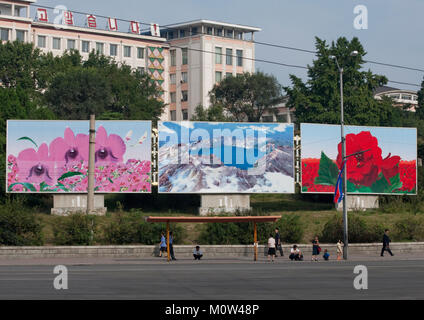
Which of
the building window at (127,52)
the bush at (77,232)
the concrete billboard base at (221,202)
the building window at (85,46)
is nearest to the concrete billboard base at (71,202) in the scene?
the concrete billboard base at (221,202)

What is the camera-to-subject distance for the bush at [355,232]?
49.5 meters

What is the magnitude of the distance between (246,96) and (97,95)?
30716mm

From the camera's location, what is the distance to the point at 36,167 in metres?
58.8

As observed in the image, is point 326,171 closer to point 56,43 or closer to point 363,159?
point 363,159

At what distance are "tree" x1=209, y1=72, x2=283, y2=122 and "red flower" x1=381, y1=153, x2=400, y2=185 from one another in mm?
57125

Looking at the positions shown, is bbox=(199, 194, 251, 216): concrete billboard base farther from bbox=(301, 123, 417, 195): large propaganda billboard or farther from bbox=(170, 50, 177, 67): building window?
bbox=(170, 50, 177, 67): building window

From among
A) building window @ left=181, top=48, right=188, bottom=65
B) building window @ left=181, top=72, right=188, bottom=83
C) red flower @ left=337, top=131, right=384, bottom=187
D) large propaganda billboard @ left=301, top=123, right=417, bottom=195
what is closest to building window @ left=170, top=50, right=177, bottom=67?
building window @ left=181, top=48, right=188, bottom=65

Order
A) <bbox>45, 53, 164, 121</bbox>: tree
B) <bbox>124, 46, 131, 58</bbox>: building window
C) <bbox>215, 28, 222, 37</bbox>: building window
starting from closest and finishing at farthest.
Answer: <bbox>45, 53, 164, 121</bbox>: tree < <bbox>124, 46, 131, 58</bbox>: building window < <bbox>215, 28, 222, 37</bbox>: building window

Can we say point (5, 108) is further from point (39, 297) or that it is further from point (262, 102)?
point (262, 102)

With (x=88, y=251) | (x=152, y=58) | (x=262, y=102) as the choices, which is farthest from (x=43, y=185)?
(x=152, y=58)

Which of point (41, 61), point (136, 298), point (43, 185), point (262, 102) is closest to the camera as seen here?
point (136, 298)

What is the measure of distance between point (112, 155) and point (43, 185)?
5.96m

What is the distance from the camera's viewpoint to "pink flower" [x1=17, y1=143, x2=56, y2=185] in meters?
58.8

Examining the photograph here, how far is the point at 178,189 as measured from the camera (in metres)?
59.9
